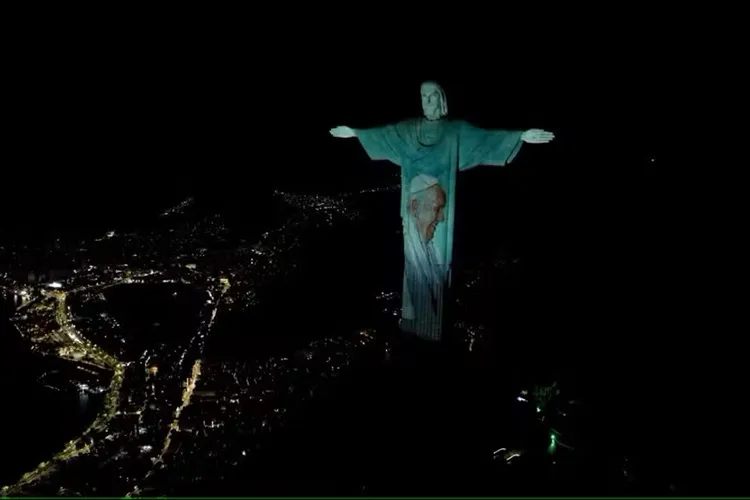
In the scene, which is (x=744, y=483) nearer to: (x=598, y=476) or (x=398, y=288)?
(x=598, y=476)

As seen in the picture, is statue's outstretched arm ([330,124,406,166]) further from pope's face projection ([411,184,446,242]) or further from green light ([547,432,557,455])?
green light ([547,432,557,455])

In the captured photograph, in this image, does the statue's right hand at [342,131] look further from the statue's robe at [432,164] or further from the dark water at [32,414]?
the dark water at [32,414]

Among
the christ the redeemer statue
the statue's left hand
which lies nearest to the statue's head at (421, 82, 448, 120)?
the christ the redeemer statue

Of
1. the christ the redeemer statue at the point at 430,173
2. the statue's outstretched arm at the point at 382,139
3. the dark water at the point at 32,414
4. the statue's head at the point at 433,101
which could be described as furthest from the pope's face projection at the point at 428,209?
the dark water at the point at 32,414

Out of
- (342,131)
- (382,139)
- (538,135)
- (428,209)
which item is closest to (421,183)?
(428,209)

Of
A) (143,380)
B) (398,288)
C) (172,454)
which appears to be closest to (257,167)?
(398,288)

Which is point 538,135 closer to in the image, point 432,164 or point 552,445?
point 432,164
